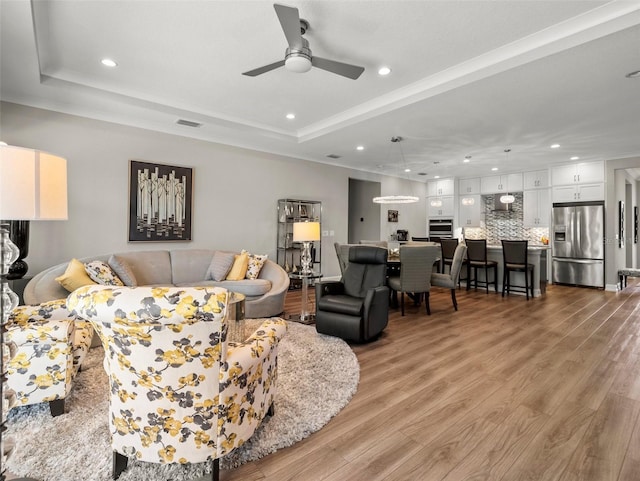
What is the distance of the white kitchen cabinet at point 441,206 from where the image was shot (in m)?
9.42

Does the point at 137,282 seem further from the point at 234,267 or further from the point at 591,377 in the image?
the point at 591,377

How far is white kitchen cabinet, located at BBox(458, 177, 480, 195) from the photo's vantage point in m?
8.95

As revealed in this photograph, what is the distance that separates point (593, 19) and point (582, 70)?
0.70 m

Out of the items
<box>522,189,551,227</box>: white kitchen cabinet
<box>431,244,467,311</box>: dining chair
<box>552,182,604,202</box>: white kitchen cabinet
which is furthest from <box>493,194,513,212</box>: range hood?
<box>431,244,467,311</box>: dining chair

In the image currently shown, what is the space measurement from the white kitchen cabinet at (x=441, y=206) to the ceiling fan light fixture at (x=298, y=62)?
758 cm

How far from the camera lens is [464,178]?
9.22 m

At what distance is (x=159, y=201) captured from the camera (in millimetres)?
5031

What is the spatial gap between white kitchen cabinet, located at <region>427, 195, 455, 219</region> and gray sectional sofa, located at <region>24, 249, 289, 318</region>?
21.0 ft

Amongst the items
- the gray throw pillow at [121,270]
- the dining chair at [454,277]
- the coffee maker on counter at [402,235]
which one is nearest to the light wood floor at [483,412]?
the dining chair at [454,277]

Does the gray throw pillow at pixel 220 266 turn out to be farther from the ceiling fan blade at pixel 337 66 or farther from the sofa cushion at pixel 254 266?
the ceiling fan blade at pixel 337 66

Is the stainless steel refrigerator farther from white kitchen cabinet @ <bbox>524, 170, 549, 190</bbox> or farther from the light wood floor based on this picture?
the light wood floor

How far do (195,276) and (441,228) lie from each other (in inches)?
291

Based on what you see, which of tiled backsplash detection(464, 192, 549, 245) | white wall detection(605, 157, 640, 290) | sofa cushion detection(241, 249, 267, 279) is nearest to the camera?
sofa cushion detection(241, 249, 267, 279)

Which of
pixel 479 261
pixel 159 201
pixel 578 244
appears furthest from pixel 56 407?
pixel 578 244
